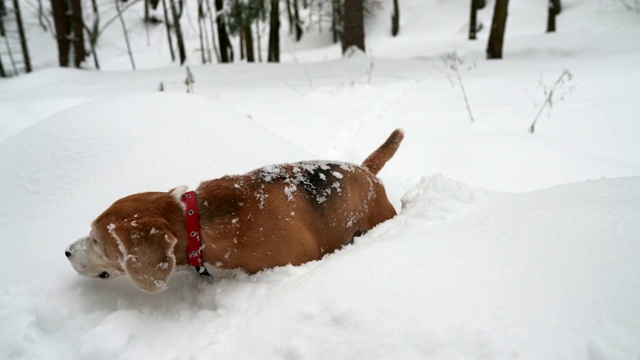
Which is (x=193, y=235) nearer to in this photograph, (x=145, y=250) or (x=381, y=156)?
(x=145, y=250)

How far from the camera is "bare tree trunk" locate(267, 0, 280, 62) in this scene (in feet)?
43.1

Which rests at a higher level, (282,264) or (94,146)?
(94,146)

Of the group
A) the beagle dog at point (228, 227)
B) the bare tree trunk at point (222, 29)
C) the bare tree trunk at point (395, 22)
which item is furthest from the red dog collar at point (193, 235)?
the bare tree trunk at point (395, 22)

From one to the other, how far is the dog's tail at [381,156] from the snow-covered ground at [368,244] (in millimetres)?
348

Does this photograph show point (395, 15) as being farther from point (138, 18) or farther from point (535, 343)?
point (535, 343)

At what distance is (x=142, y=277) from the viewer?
1872 millimetres

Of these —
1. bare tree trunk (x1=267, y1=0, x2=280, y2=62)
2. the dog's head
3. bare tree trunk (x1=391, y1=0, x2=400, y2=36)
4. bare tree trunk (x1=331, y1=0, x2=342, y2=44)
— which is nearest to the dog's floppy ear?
the dog's head

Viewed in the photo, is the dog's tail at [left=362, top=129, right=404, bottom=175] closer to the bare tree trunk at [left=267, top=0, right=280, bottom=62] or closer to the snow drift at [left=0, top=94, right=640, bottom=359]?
the snow drift at [left=0, top=94, right=640, bottom=359]

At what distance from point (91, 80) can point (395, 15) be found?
21890 millimetres

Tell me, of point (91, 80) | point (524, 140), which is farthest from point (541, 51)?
point (91, 80)

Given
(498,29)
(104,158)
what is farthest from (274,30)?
(104,158)

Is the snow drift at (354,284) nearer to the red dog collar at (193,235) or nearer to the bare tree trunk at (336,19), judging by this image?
the red dog collar at (193,235)

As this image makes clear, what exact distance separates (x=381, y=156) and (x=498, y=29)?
1040 cm

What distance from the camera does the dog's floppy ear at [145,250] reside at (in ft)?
6.12
